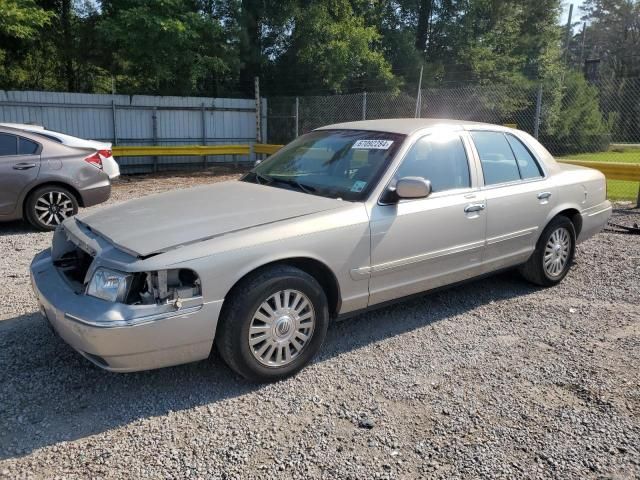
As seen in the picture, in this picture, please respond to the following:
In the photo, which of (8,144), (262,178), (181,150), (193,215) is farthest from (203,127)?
(193,215)

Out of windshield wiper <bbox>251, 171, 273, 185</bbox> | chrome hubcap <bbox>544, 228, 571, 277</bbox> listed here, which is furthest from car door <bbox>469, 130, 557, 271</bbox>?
windshield wiper <bbox>251, 171, 273, 185</bbox>

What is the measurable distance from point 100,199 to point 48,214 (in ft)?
2.56

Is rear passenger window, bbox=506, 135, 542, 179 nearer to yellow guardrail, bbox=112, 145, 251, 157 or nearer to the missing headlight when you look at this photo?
the missing headlight

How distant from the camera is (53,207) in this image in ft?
25.1

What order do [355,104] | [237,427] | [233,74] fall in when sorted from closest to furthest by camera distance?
[237,427] < [355,104] < [233,74]

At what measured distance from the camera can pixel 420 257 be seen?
13.5ft

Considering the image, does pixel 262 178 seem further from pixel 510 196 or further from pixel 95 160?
pixel 95 160

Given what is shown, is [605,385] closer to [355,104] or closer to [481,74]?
[355,104]

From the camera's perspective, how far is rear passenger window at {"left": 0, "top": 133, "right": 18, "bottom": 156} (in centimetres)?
737

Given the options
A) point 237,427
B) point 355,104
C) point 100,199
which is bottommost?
point 237,427

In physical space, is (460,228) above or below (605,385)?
above

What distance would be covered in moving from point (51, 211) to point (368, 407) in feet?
20.1

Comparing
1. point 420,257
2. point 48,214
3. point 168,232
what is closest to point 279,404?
point 168,232

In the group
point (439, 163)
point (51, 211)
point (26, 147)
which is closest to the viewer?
point (439, 163)
